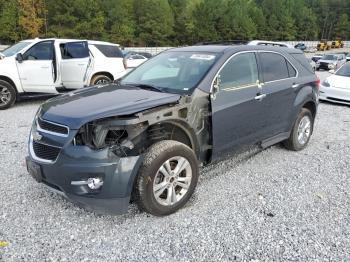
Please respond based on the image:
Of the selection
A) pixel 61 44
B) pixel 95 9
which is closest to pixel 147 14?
pixel 95 9

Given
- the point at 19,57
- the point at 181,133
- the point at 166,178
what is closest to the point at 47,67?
A: the point at 19,57

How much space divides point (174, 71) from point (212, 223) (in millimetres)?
1928

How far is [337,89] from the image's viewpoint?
32.5ft

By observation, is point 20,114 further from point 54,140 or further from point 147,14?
point 147,14

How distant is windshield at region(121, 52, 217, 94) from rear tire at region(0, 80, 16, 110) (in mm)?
5019

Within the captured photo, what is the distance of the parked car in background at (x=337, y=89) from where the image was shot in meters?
9.73

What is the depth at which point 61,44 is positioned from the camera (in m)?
9.15

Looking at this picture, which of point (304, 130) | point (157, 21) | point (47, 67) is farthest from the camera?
point (157, 21)

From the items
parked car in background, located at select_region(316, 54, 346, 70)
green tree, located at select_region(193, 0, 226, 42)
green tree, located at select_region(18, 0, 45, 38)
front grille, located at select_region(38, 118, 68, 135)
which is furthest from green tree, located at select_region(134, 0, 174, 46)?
front grille, located at select_region(38, 118, 68, 135)

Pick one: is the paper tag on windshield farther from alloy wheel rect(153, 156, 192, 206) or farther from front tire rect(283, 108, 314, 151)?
front tire rect(283, 108, 314, 151)

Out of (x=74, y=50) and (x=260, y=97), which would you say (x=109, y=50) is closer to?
(x=74, y=50)

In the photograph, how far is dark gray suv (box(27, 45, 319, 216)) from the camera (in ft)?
10.1

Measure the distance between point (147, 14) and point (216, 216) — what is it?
64.0 metres

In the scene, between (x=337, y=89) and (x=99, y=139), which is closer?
(x=99, y=139)
